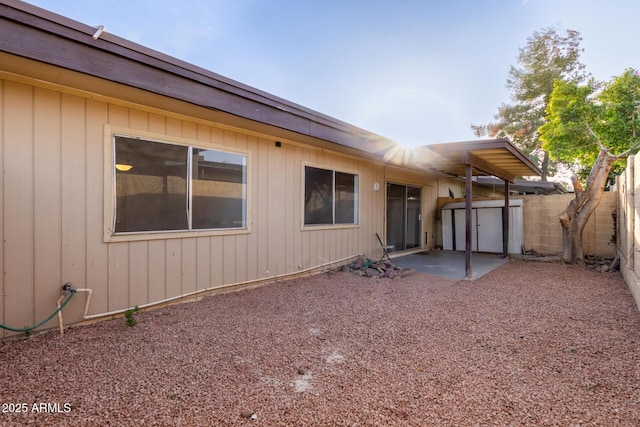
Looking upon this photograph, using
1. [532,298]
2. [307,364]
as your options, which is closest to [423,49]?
[532,298]

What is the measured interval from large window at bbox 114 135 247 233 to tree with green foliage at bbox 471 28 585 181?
16989mm

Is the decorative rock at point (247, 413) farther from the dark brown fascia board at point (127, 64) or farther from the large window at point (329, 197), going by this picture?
the large window at point (329, 197)

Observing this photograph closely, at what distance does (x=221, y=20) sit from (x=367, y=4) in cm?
314

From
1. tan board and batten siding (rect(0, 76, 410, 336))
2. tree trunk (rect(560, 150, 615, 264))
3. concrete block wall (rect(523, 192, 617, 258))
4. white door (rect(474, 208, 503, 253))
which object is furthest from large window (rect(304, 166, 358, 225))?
concrete block wall (rect(523, 192, 617, 258))

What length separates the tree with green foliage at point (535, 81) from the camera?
47.0 feet

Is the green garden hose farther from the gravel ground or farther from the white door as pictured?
the white door

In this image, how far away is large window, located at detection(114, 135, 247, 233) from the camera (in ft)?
10.4

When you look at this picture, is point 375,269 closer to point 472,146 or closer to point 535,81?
point 472,146

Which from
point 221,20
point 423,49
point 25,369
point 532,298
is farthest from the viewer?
point 423,49

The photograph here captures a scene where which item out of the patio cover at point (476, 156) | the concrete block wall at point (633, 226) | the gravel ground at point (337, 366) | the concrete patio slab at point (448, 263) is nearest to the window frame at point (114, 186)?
the gravel ground at point (337, 366)

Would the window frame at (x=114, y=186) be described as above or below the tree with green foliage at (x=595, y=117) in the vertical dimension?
below

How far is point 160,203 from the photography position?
3.39 m

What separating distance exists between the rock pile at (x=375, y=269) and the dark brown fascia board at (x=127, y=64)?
2.73 meters

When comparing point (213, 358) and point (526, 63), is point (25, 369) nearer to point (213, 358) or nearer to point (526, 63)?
point (213, 358)
